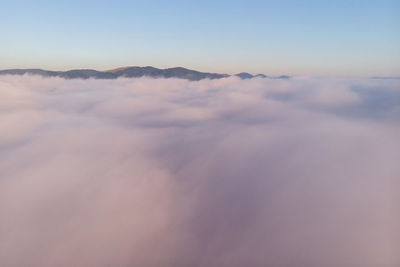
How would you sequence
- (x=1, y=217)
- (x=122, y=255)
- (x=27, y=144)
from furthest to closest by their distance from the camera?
1. (x=27, y=144)
2. (x=1, y=217)
3. (x=122, y=255)

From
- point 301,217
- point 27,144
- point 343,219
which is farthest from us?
point 27,144

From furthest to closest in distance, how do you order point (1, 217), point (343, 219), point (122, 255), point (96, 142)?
point (96, 142) < point (1, 217) < point (343, 219) < point (122, 255)

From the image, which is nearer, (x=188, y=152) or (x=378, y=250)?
(x=378, y=250)

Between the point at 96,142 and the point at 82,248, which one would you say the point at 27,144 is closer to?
the point at 96,142

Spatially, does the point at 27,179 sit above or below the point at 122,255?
above

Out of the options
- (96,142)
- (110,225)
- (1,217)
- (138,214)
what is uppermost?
(96,142)

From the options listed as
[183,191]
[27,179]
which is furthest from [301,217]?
[27,179]

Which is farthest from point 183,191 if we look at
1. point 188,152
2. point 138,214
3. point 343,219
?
point 343,219

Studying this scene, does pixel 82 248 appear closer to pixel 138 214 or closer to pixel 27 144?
pixel 138 214

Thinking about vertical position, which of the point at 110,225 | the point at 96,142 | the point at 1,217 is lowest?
the point at 1,217
